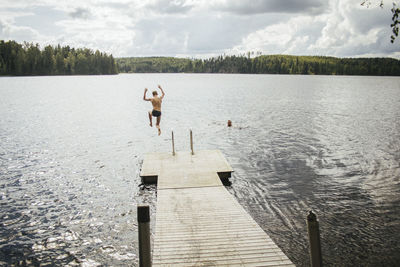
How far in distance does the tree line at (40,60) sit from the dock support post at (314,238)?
172 metres

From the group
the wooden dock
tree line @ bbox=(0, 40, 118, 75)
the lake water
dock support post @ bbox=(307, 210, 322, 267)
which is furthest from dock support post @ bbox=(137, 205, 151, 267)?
tree line @ bbox=(0, 40, 118, 75)

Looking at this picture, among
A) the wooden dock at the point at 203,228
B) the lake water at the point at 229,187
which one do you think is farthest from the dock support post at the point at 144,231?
the lake water at the point at 229,187

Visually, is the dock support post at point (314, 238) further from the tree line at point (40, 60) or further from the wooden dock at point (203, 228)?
the tree line at point (40, 60)

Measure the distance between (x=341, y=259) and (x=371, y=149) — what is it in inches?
616

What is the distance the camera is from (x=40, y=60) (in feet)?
527

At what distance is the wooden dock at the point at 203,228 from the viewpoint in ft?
23.4

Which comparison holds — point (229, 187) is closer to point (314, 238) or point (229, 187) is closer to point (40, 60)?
point (314, 238)

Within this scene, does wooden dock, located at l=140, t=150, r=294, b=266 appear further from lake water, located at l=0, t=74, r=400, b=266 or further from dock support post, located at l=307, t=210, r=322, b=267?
lake water, located at l=0, t=74, r=400, b=266

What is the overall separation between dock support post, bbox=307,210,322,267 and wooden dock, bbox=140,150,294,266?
2.62ft

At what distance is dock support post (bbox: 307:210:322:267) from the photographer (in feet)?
19.2

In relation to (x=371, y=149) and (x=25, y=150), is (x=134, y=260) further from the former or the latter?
(x=371, y=149)

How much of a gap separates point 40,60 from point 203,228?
583 ft

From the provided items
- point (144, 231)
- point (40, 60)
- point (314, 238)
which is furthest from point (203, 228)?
point (40, 60)

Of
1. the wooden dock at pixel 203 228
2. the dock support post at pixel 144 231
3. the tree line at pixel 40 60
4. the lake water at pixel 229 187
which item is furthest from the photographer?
the tree line at pixel 40 60
